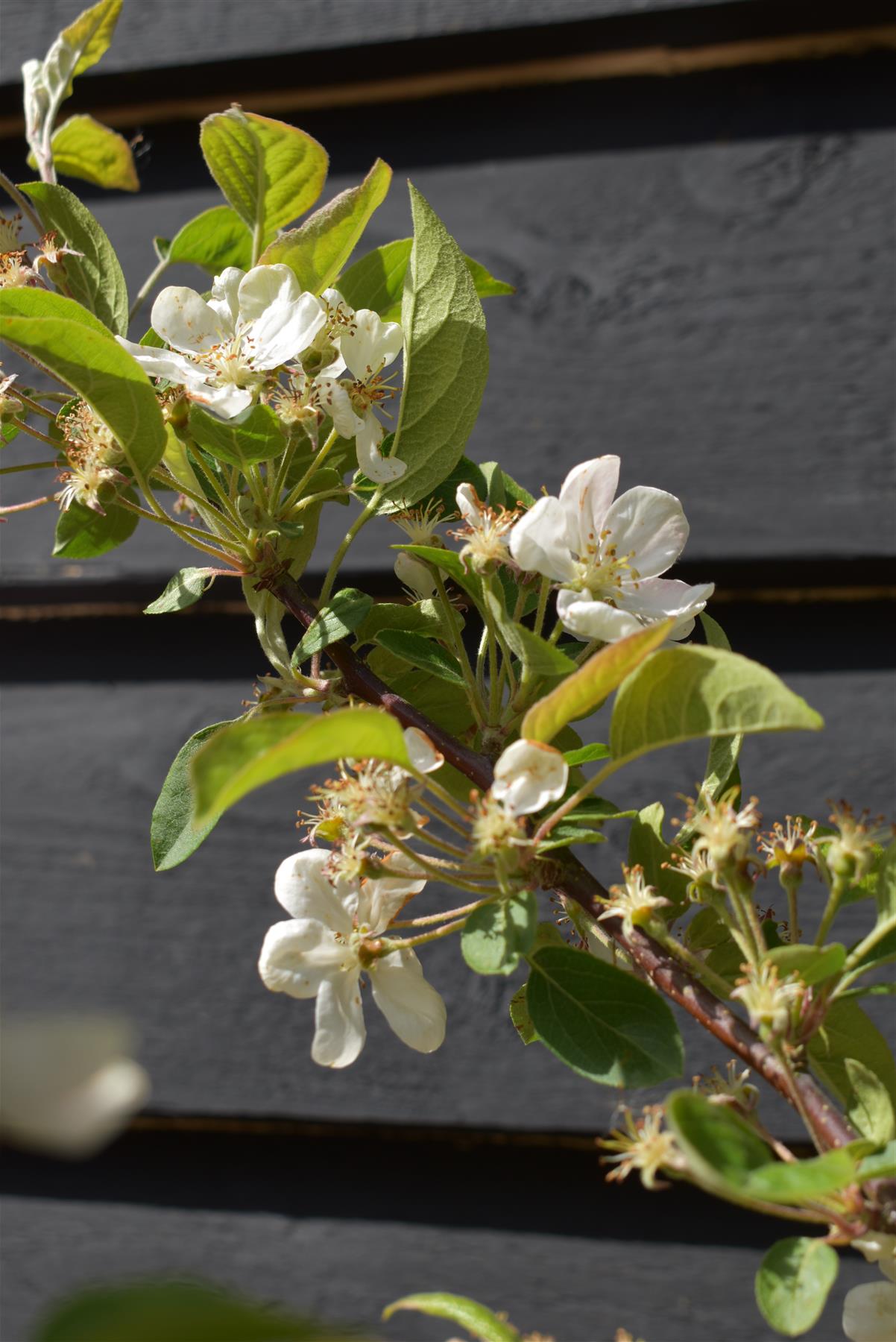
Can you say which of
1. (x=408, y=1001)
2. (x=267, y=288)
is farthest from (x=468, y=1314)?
(x=267, y=288)

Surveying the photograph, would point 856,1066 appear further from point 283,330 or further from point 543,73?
point 543,73

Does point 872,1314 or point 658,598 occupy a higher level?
point 658,598

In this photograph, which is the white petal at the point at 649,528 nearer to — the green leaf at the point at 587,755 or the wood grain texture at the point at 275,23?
the green leaf at the point at 587,755

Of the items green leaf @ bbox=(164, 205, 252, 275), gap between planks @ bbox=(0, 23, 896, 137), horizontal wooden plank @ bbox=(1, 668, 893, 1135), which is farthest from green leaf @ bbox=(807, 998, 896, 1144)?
gap between planks @ bbox=(0, 23, 896, 137)

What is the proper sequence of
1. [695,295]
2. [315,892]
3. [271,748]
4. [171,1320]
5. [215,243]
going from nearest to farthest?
[171,1320], [271,748], [315,892], [215,243], [695,295]

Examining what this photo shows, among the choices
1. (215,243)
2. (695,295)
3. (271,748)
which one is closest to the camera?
(271,748)

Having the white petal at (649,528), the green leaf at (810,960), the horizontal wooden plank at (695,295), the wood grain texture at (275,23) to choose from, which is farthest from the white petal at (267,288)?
the wood grain texture at (275,23)

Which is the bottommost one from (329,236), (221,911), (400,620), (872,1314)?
(221,911)

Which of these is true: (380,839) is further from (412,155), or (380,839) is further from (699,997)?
(412,155)
